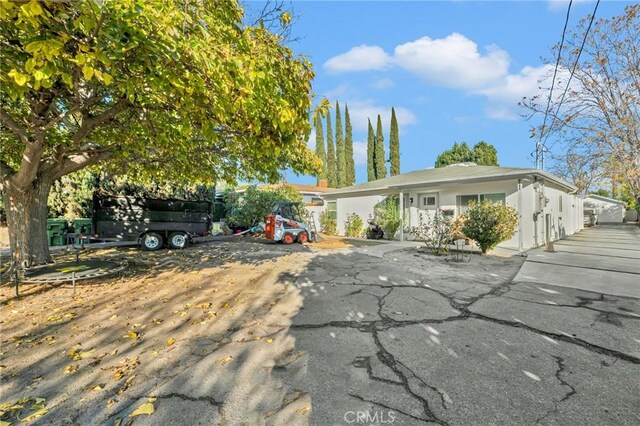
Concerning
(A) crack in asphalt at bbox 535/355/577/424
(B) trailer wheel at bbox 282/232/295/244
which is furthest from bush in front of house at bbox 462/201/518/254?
(A) crack in asphalt at bbox 535/355/577/424

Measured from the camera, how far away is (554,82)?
380 inches

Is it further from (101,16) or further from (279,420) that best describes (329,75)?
(279,420)

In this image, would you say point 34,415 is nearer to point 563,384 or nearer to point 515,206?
point 563,384

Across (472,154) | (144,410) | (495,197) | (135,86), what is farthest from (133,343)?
(472,154)

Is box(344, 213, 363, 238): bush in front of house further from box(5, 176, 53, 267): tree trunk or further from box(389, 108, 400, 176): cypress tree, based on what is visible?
box(389, 108, 400, 176): cypress tree

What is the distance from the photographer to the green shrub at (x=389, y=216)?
1482cm

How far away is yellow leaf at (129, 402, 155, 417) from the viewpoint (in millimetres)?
2145

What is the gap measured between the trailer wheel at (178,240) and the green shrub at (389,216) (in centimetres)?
924

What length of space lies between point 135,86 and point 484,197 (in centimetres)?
1242

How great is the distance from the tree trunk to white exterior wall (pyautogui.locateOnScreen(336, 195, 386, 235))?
13432 millimetres

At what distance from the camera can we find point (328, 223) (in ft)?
61.2

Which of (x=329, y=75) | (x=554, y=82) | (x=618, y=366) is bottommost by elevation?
(x=618, y=366)

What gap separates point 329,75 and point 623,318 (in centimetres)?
703

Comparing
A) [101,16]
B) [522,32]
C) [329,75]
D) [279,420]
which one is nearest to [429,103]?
[522,32]
